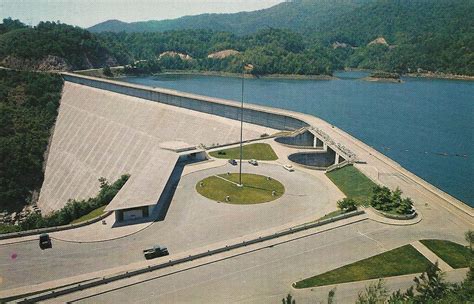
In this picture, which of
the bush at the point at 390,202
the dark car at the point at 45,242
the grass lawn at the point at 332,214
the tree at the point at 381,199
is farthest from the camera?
the tree at the point at 381,199

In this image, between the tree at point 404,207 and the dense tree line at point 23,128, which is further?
the dense tree line at point 23,128

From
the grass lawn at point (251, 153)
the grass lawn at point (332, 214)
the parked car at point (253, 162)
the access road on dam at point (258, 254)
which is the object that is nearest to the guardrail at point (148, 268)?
the access road on dam at point (258, 254)

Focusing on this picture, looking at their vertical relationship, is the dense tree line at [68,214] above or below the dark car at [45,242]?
below

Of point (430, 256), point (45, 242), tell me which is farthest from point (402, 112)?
point (45, 242)

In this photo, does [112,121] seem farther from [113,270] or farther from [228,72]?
[228,72]

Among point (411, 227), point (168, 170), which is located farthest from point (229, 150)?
point (411, 227)

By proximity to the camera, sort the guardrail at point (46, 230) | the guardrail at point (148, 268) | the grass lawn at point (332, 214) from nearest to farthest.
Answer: the guardrail at point (148, 268)
the guardrail at point (46, 230)
the grass lawn at point (332, 214)

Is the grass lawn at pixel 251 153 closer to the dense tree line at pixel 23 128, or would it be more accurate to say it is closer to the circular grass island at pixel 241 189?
the circular grass island at pixel 241 189
